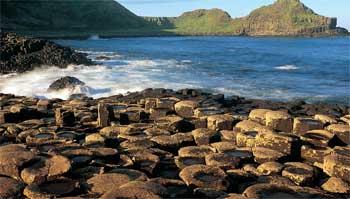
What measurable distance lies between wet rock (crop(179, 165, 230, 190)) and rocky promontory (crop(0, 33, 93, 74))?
22.2 m

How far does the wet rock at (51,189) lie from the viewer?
5403mm

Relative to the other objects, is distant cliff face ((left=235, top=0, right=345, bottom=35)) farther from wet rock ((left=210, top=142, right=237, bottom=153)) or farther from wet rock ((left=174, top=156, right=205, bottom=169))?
wet rock ((left=174, top=156, right=205, bottom=169))

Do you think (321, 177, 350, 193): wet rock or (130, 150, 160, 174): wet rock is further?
(130, 150, 160, 174): wet rock

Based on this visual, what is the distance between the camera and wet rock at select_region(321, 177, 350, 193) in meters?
6.26

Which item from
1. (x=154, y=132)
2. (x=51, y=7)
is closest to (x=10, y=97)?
(x=154, y=132)

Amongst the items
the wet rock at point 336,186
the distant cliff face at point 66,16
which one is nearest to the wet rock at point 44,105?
the wet rock at point 336,186

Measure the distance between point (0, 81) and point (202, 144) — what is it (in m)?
18.1

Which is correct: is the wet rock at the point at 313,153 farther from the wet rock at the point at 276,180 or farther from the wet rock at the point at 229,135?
the wet rock at the point at 276,180

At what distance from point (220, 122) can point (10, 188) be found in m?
4.72

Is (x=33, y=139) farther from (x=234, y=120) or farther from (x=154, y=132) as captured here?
(x=234, y=120)

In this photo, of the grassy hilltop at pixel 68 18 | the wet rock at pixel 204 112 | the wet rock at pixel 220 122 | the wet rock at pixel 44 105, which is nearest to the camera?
the wet rock at pixel 220 122

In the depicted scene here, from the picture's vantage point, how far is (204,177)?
614cm

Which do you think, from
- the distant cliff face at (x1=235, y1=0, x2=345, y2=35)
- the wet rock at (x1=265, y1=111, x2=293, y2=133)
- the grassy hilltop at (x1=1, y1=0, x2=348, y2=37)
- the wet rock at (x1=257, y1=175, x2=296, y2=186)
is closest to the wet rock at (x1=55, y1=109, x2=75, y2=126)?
the wet rock at (x1=265, y1=111, x2=293, y2=133)

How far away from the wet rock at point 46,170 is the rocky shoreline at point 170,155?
13mm
